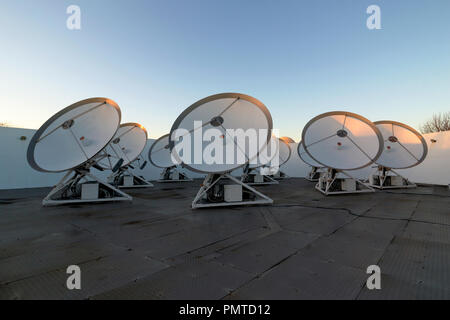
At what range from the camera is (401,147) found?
17.2m

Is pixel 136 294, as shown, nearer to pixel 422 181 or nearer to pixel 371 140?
pixel 371 140

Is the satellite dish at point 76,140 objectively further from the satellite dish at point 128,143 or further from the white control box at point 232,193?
the satellite dish at point 128,143

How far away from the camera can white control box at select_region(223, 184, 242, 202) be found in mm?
9859

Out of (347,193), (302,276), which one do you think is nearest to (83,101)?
(302,276)

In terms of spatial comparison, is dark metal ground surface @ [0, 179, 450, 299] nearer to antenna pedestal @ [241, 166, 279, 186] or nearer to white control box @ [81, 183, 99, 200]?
white control box @ [81, 183, 99, 200]

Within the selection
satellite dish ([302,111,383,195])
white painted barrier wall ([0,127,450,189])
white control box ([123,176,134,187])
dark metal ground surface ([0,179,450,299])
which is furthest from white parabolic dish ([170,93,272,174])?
white painted barrier wall ([0,127,450,189])

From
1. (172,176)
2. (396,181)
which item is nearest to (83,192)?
(172,176)

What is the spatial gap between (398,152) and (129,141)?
20.5 metres

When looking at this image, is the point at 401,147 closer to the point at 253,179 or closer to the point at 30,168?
the point at 253,179

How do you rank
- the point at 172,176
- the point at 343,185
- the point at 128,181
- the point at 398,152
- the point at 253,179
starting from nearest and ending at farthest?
1. the point at 343,185
2. the point at 398,152
3. the point at 128,181
4. the point at 253,179
5. the point at 172,176

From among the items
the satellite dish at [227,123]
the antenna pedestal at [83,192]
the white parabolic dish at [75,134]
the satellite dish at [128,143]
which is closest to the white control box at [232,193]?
the satellite dish at [227,123]

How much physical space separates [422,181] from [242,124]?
2085cm

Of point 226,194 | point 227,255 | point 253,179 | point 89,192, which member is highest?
point 227,255

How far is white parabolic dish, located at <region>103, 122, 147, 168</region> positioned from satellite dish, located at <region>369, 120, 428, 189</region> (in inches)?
706
